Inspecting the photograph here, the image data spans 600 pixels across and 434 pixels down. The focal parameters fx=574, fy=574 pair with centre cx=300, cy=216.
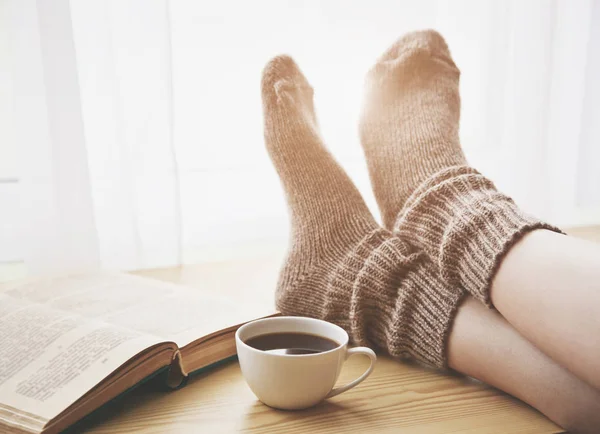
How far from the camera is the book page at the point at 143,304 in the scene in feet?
1.87

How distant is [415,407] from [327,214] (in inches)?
12.1

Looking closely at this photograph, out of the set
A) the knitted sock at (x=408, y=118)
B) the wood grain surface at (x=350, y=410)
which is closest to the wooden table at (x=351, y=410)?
the wood grain surface at (x=350, y=410)

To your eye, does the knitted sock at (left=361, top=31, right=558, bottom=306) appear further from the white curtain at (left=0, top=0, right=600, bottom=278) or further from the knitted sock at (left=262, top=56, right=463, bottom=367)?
the white curtain at (left=0, top=0, right=600, bottom=278)

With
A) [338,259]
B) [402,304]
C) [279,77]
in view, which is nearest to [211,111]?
[279,77]

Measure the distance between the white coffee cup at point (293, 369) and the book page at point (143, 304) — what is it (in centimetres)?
9

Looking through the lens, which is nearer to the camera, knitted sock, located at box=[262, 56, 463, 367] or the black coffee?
the black coffee

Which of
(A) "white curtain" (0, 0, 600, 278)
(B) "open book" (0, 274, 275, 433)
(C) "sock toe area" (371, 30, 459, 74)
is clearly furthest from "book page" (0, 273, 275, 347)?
(C) "sock toe area" (371, 30, 459, 74)

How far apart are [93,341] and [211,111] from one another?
25.8 inches

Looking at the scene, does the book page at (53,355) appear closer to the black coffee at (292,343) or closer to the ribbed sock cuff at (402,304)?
the black coffee at (292,343)

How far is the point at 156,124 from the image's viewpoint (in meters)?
0.93

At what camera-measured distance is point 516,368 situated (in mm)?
501

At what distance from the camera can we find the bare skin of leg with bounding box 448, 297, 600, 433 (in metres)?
0.46

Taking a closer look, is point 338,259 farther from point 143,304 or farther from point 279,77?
point 279,77

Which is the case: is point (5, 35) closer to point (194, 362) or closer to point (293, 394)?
point (194, 362)
